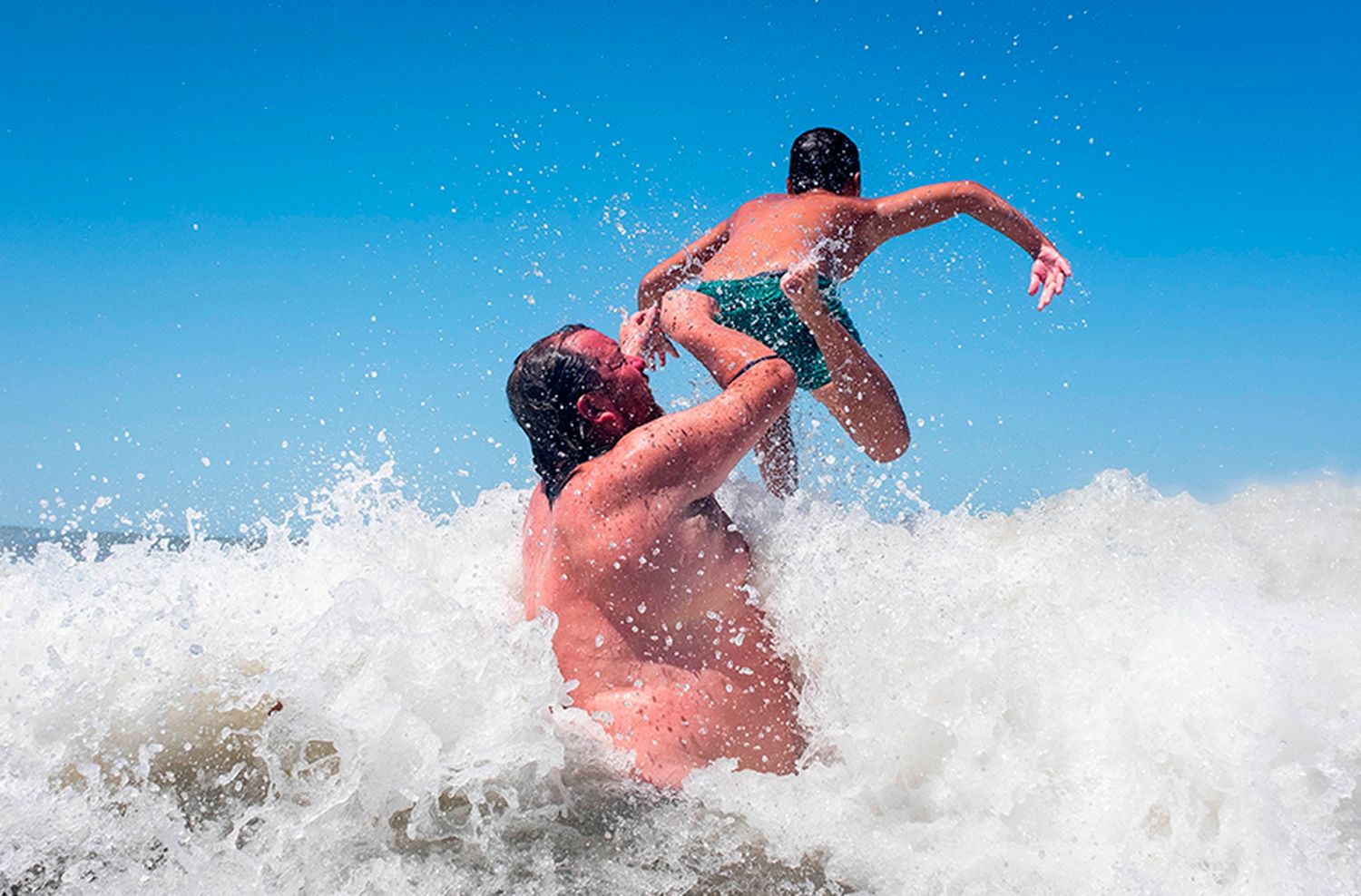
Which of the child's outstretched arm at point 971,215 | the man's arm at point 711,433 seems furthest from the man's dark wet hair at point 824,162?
the man's arm at point 711,433

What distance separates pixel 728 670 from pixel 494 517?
2.36m

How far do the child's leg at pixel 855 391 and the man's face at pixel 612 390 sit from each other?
1.35m

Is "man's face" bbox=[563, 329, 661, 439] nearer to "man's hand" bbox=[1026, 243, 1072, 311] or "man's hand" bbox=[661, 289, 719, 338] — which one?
"man's hand" bbox=[661, 289, 719, 338]

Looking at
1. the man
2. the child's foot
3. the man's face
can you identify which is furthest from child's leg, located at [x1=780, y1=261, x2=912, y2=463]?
the man's face

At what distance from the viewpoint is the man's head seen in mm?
3170

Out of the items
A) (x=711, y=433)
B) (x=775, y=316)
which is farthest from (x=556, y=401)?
(x=775, y=316)

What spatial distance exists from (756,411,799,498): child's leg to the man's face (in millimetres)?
1854

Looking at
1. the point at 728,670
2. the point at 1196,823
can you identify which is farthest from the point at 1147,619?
the point at 728,670

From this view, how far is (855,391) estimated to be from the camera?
5047 millimetres

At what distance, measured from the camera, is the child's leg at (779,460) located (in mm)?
5086

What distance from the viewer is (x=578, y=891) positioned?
252cm

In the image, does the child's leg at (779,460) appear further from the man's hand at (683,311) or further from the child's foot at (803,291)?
Answer: the man's hand at (683,311)

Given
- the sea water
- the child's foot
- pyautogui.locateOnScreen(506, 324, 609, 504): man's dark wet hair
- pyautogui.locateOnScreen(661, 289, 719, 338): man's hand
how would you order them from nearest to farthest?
the sea water, pyautogui.locateOnScreen(506, 324, 609, 504): man's dark wet hair, pyautogui.locateOnScreen(661, 289, 719, 338): man's hand, the child's foot

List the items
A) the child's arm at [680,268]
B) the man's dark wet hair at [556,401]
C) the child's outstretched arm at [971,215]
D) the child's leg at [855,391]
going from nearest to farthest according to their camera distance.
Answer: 1. the man's dark wet hair at [556,401]
2. the child's leg at [855,391]
3. the child's outstretched arm at [971,215]
4. the child's arm at [680,268]
